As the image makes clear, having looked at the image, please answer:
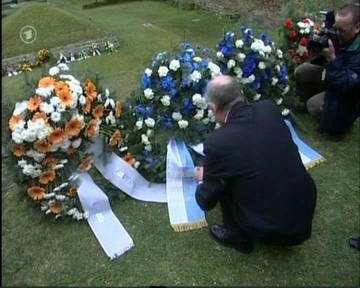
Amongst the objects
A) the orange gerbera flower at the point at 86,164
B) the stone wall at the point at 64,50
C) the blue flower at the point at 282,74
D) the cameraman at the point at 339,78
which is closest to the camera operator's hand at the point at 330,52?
the cameraman at the point at 339,78

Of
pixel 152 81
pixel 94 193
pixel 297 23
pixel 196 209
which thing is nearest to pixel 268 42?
pixel 297 23

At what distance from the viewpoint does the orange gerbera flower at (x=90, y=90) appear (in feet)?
10.3

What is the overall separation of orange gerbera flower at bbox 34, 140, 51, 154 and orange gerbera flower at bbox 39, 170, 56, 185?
16 cm

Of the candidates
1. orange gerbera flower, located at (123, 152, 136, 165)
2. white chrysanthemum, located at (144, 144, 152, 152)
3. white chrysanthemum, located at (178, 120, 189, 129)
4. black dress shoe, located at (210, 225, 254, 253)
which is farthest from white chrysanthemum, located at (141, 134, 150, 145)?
black dress shoe, located at (210, 225, 254, 253)

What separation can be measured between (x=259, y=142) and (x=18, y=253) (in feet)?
5.44

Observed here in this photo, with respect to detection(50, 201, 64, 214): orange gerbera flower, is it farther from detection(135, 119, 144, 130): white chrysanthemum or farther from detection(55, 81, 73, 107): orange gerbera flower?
detection(135, 119, 144, 130): white chrysanthemum

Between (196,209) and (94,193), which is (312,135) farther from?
(94,193)

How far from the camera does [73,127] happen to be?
2.96 metres

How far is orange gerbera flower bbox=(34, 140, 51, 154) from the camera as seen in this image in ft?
9.39

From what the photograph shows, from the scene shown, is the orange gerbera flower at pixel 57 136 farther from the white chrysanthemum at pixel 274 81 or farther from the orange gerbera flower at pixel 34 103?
the white chrysanthemum at pixel 274 81

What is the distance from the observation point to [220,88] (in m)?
2.48

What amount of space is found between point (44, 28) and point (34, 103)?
199 inches

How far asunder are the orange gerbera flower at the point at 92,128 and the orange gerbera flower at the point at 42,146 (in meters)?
0.30

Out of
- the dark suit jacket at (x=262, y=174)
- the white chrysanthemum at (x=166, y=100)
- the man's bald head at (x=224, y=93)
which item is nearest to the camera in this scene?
the dark suit jacket at (x=262, y=174)
